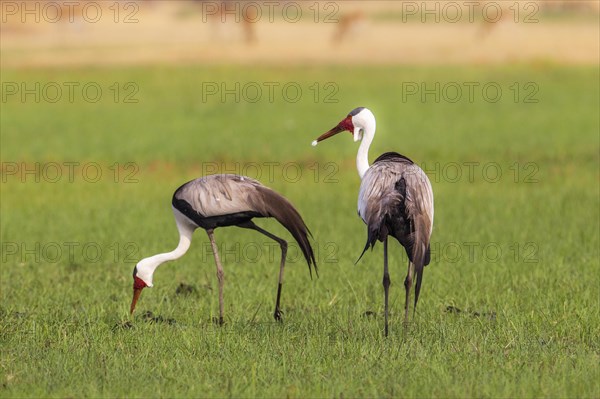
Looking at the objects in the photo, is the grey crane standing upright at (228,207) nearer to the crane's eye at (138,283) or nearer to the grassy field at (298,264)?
the crane's eye at (138,283)

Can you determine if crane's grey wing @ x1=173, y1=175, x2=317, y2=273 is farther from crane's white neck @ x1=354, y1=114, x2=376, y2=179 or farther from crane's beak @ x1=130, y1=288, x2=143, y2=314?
crane's beak @ x1=130, y1=288, x2=143, y2=314

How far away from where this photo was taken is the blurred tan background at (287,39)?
5062 centimetres

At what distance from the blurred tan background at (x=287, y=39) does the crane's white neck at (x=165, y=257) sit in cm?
3513

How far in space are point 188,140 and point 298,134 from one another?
2.60 meters

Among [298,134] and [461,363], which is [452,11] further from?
[461,363]

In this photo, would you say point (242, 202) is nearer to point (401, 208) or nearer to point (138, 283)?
point (138, 283)

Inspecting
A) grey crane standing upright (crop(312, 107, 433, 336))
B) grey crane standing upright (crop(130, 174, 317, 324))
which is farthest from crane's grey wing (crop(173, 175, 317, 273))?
grey crane standing upright (crop(312, 107, 433, 336))

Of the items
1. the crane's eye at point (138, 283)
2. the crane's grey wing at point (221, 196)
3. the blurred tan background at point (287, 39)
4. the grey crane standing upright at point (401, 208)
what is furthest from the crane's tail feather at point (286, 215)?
the blurred tan background at point (287, 39)

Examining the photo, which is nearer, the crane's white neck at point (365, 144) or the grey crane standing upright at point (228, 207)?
the grey crane standing upright at point (228, 207)

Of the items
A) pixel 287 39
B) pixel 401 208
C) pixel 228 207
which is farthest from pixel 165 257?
pixel 287 39

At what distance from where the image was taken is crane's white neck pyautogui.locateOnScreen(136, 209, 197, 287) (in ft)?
28.3

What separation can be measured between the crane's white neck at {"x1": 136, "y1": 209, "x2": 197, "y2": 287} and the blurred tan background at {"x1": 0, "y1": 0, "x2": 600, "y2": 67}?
115 ft

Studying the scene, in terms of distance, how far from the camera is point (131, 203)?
53.9 feet

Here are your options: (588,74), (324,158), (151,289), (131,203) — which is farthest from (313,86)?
(151,289)
